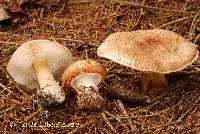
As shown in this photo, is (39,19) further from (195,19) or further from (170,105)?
(170,105)

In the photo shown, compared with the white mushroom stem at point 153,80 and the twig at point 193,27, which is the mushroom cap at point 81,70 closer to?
the white mushroom stem at point 153,80

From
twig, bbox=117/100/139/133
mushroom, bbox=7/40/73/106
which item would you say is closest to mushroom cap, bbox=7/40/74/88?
mushroom, bbox=7/40/73/106

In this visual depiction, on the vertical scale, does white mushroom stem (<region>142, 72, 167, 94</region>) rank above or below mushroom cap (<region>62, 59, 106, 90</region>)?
below

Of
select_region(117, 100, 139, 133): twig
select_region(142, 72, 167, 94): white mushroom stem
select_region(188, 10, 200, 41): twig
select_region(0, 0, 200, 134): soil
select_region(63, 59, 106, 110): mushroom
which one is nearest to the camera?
select_region(117, 100, 139, 133): twig

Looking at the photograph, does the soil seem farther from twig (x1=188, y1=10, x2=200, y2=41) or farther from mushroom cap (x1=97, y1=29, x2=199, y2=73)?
mushroom cap (x1=97, y1=29, x2=199, y2=73)

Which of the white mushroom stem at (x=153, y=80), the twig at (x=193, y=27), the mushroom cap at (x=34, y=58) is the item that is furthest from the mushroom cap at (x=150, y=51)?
the twig at (x=193, y=27)

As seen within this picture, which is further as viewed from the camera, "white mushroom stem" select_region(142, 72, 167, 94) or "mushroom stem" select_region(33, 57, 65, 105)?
"white mushroom stem" select_region(142, 72, 167, 94)

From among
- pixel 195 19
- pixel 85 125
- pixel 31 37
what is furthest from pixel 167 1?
pixel 85 125
